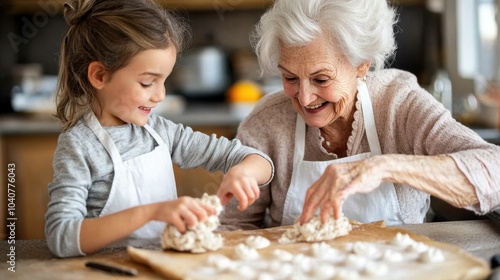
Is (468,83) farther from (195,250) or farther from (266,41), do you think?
(195,250)

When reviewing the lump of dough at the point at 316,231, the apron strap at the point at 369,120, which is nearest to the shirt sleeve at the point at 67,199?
the lump of dough at the point at 316,231

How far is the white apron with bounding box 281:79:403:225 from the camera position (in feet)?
6.04

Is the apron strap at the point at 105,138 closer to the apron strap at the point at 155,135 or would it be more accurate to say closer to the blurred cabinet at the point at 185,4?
the apron strap at the point at 155,135

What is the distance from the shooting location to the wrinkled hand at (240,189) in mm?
1498

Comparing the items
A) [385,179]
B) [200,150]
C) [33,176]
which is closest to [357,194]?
[385,179]

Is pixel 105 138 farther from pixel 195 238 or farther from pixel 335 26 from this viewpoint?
pixel 335 26

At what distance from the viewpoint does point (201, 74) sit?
167 inches

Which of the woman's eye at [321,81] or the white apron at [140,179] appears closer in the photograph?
the white apron at [140,179]

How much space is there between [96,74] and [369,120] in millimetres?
741

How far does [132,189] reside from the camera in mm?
1578

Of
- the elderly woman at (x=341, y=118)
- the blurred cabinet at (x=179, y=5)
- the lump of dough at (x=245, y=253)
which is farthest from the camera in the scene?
the blurred cabinet at (x=179, y=5)

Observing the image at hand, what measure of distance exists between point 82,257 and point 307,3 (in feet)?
2.72

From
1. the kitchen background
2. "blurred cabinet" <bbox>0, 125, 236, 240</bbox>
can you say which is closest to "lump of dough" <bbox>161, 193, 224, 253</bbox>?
the kitchen background

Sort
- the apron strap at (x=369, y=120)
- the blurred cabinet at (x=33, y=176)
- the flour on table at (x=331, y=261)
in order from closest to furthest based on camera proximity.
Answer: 1. the flour on table at (x=331, y=261)
2. the apron strap at (x=369, y=120)
3. the blurred cabinet at (x=33, y=176)
